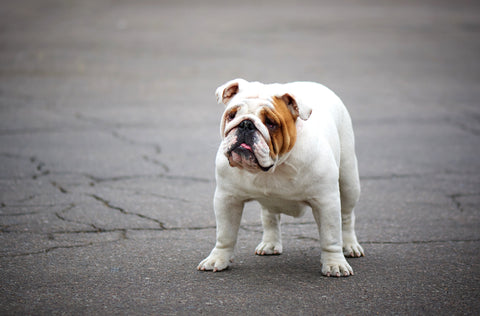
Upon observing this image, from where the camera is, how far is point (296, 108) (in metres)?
4.00

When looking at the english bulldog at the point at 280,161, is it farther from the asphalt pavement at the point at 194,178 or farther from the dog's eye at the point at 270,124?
the asphalt pavement at the point at 194,178

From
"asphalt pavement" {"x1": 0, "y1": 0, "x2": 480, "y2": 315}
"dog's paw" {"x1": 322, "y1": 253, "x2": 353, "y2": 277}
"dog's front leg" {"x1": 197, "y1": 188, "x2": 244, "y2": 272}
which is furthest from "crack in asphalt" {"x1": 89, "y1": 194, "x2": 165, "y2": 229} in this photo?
"dog's paw" {"x1": 322, "y1": 253, "x2": 353, "y2": 277}

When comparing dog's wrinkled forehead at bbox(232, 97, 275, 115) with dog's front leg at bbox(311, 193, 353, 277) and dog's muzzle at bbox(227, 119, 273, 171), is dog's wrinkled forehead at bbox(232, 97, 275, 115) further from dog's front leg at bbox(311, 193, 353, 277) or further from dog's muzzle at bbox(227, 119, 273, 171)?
dog's front leg at bbox(311, 193, 353, 277)

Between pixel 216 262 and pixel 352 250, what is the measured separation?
41.2 inches

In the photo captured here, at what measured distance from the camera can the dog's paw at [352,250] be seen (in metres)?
4.78

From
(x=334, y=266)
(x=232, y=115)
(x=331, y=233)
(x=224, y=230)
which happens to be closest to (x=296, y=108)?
(x=232, y=115)

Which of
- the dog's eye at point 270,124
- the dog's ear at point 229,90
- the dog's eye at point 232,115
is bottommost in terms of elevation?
the dog's eye at point 270,124

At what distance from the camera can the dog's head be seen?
3.82 meters

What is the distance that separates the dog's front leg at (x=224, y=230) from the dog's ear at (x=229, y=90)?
0.62 metres

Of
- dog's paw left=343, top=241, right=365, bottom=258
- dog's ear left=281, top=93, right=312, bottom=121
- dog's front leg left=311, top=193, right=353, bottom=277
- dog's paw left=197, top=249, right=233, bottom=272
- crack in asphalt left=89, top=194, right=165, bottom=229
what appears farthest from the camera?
crack in asphalt left=89, top=194, right=165, bottom=229

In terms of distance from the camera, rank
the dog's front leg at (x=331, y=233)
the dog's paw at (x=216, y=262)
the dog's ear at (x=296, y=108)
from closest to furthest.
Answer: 1. the dog's ear at (x=296, y=108)
2. the dog's front leg at (x=331, y=233)
3. the dog's paw at (x=216, y=262)

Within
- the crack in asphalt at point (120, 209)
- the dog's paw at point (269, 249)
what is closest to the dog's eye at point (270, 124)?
the dog's paw at point (269, 249)

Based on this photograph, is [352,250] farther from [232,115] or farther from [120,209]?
[120,209]

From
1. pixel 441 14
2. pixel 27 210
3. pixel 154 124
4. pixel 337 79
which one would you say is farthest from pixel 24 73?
pixel 441 14
